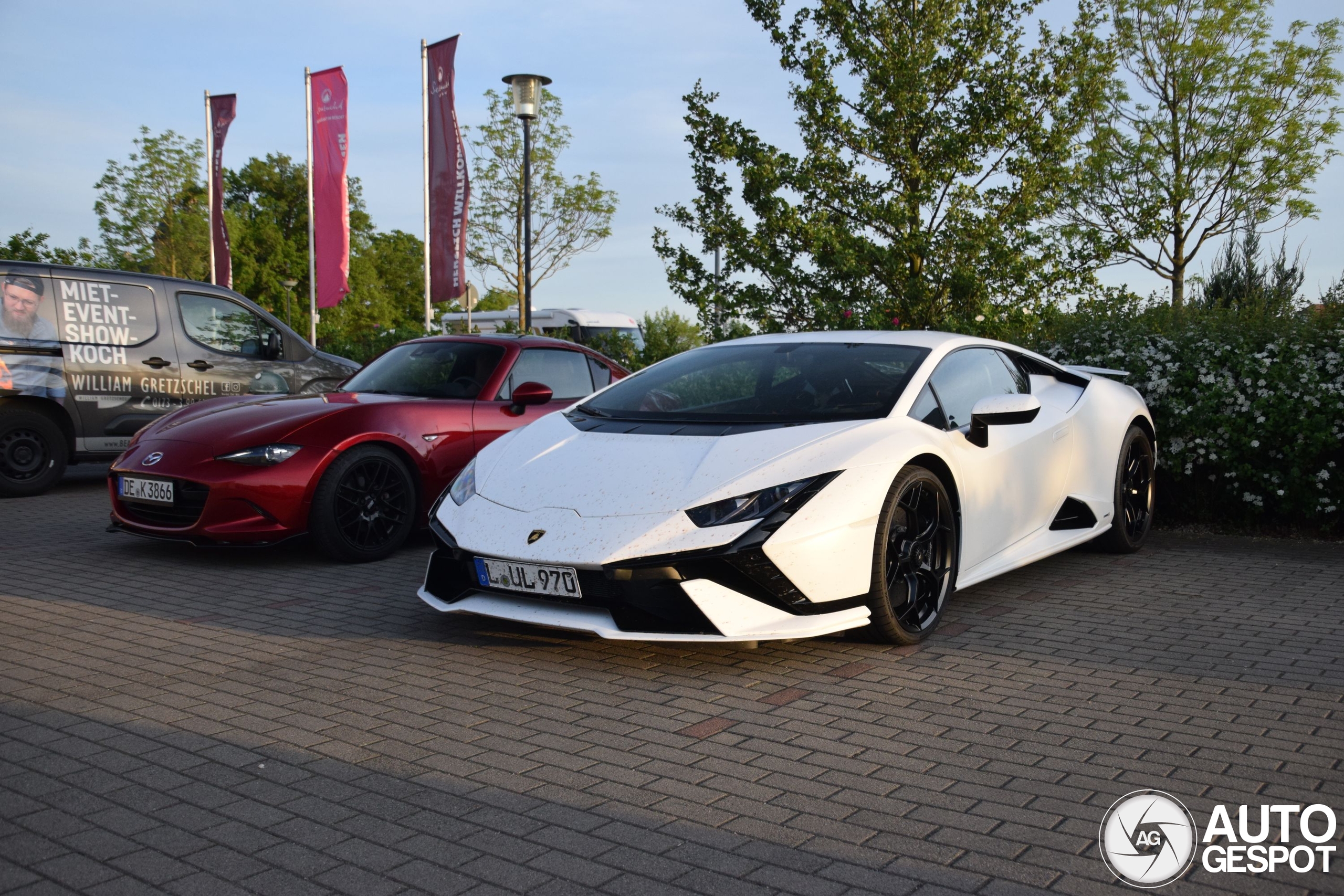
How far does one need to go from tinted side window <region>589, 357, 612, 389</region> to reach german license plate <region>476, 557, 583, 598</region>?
3.85 metres

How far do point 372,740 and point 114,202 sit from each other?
41554mm

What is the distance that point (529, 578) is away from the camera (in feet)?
14.9

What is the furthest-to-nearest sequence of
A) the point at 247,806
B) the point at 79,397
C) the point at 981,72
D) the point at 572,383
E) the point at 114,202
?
the point at 114,202 → the point at 981,72 → the point at 79,397 → the point at 572,383 → the point at 247,806

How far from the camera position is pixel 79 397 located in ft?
32.6

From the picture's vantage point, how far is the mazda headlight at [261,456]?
6.52 meters

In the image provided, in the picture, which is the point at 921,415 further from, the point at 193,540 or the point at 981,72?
the point at 981,72

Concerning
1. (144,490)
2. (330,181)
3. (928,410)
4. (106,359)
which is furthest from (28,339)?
(330,181)

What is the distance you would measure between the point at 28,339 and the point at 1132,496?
8.74 metres

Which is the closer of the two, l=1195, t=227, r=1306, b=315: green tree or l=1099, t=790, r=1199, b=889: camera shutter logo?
l=1099, t=790, r=1199, b=889: camera shutter logo

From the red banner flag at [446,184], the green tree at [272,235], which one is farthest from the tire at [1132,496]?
the green tree at [272,235]

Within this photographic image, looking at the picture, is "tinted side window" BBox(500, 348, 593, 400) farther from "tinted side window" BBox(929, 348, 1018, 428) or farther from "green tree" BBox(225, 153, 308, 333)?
"green tree" BBox(225, 153, 308, 333)

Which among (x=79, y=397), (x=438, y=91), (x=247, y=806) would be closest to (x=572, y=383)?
(x=79, y=397)

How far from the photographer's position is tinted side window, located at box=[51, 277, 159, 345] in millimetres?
9789

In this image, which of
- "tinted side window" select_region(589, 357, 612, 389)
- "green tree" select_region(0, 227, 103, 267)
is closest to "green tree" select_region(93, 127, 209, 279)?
"green tree" select_region(0, 227, 103, 267)
